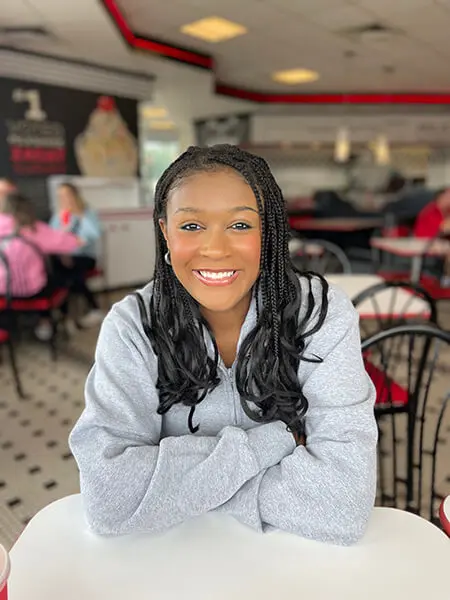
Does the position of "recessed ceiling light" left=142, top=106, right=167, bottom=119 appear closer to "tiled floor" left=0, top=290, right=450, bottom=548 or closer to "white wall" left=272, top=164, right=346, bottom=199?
"white wall" left=272, top=164, right=346, bottom=199

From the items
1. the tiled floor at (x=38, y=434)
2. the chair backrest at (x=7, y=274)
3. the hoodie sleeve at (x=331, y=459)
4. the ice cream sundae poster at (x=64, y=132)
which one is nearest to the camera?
the hoodie sleeve at (x=331, y=459)

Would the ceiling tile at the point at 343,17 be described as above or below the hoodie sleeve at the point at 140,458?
above

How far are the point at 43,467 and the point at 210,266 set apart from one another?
79.9 inches

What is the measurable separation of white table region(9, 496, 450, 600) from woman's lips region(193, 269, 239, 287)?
405 mm

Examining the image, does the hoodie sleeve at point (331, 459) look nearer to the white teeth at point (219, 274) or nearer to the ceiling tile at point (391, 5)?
the white teeth at point (219, 274)

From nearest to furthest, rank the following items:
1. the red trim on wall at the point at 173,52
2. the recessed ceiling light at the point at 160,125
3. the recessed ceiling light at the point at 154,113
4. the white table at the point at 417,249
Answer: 1. the white table at the point at 417,249
2. the red trim on wall at the point at 173,52
3. the recessed ceiling light at the point at 154,113
4. the recessed ceiling light at the point at 160,125

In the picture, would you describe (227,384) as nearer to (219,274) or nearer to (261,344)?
(261,344)

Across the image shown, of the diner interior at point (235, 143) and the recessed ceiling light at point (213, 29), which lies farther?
the recessed ceiling light at point (213, 29)

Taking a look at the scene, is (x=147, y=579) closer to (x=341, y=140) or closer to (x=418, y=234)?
(x=418, y=234)

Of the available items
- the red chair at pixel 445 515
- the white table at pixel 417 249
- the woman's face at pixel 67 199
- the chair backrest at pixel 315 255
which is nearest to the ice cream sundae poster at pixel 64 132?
the woman's face at pixel 67 199

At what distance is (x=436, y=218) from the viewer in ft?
17.5

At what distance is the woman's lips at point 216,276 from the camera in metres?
0.98

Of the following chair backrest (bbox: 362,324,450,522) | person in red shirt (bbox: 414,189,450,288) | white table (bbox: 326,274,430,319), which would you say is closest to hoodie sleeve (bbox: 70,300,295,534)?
chair backrest (bbox: 362,324,450,522)

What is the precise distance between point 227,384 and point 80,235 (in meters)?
4.26
